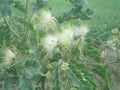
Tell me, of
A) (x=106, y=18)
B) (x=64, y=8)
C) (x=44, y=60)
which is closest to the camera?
(x=44, y=60)

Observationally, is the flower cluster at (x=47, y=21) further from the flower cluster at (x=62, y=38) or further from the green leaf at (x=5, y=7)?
the green leaf at (x=5, y=7)

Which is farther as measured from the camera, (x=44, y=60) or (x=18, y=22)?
(x=18, y=22)

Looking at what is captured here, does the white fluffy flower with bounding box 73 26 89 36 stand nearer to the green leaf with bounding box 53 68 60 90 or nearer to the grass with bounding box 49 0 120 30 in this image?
the green leaf with bounding box 53 68 60 90

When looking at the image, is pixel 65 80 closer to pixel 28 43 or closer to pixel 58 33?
pixel 58 33

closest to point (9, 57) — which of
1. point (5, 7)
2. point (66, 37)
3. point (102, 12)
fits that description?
point (5, 7)

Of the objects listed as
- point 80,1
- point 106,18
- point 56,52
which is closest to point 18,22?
point 80,1

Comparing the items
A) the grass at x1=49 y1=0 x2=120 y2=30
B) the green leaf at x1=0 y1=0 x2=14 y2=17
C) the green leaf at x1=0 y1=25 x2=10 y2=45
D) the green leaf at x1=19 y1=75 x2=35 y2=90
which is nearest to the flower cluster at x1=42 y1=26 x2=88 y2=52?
the green leaf at x1=19 y1=75 x2=35 y2=90

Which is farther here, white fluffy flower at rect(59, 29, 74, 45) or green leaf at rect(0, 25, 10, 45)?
green leaf at rect(0, 25, 10, 45)
